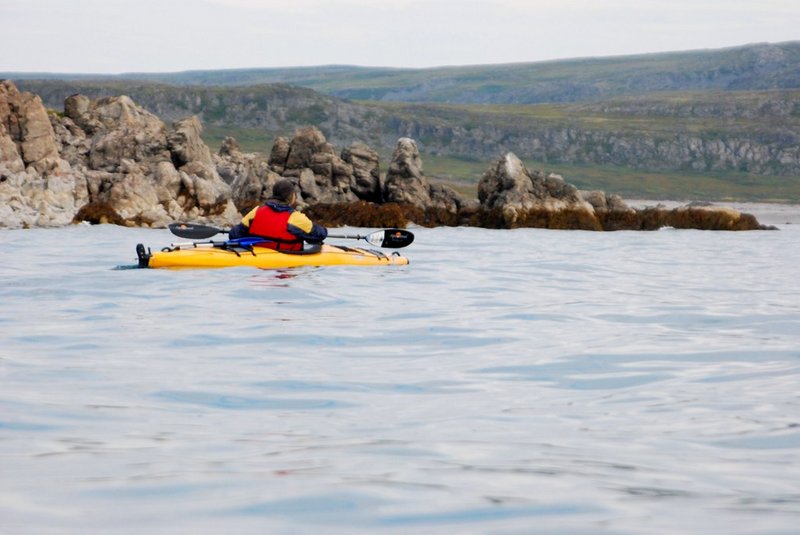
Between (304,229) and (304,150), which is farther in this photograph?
(304,150)

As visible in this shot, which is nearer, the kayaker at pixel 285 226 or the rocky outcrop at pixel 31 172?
the kayaker at pixel 285 226

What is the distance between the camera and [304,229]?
1692 cm

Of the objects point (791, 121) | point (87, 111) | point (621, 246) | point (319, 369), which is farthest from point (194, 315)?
point (791, 121)

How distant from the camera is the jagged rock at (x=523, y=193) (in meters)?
37.8

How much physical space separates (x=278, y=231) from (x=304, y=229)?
1.22 ft

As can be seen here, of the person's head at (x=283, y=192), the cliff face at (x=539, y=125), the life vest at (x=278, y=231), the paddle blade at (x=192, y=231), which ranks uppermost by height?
the person's head at (x=283, y=192)

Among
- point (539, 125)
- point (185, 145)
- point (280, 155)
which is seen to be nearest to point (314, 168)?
point (280, 155)

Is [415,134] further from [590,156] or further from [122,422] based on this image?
[122,422]

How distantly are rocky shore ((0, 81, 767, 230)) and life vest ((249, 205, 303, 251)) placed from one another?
14488 millimetres

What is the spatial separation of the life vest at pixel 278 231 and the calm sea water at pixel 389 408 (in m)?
1.32

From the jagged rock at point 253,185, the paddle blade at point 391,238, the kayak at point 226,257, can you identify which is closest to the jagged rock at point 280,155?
the jagged rock at point 253,185

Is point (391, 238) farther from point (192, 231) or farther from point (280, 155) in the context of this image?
point (280, 155)

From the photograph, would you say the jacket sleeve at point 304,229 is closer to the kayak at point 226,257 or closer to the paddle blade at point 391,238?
the kayak at point 226,257

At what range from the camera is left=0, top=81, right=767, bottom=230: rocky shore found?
32.6 m
